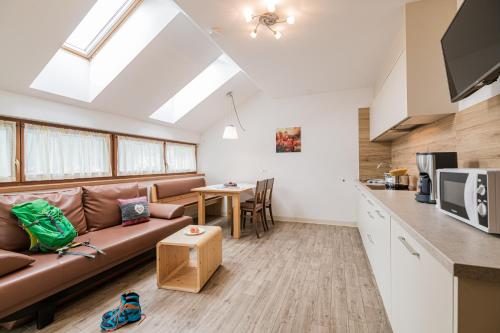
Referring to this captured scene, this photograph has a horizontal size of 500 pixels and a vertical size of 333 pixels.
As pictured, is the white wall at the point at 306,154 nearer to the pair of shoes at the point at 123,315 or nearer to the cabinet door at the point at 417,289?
the cabinet door at the point at 417,289

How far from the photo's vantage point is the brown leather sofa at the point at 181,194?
3.84m

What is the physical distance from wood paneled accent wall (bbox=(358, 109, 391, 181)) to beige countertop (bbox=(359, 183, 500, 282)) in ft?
8.82

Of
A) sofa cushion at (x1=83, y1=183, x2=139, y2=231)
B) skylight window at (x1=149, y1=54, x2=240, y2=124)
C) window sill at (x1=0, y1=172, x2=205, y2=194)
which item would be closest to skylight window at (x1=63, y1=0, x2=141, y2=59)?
skylight window at (x1=149, y1=54, x2=240, y2=124)

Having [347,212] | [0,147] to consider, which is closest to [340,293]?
[347,212]

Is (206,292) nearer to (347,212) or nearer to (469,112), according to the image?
(469,112)

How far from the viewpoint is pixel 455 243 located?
0.81 metres

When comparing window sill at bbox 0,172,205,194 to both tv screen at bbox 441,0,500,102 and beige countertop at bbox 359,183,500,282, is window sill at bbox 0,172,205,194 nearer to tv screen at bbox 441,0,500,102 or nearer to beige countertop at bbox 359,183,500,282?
beige countertop at bbox 359,183,500,282

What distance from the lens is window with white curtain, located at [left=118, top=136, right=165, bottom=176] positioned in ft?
11.9

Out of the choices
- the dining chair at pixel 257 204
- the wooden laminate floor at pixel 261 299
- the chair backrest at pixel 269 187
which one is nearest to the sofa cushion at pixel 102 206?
the wooden laminate floor at pixel 261 299

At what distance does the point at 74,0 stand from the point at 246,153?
11.7 ft

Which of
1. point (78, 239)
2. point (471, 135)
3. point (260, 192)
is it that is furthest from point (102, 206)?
point (471, 135)

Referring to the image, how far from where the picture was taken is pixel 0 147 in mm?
2301

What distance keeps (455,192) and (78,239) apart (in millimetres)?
3151

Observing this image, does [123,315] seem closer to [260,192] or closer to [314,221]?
[260,192]
